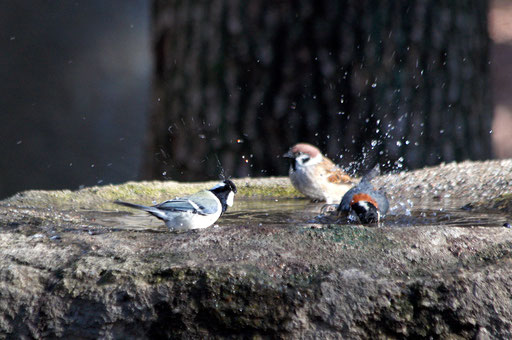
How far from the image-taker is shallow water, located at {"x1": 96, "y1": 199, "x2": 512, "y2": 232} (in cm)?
296

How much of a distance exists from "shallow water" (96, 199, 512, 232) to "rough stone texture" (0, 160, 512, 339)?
23.7 inches

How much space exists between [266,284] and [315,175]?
286cm

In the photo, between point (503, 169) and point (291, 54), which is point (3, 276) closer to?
point (503, 169)

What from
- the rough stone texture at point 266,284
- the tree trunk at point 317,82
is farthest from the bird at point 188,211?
the tree trunk at point 317,82

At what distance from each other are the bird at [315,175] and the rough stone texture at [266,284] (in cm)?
245

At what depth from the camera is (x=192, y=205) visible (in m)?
3.01

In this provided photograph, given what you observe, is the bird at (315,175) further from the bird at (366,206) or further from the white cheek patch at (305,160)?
the bird at (366,206)

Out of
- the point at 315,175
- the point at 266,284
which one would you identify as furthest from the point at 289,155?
the point at 266,284

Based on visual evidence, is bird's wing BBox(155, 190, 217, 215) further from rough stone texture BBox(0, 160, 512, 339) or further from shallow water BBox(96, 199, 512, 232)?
rough stone texture BBox(0, 160, 512, 339)

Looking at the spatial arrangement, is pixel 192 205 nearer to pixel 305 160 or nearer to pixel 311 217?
pixel 311 217

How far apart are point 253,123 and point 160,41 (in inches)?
47.4

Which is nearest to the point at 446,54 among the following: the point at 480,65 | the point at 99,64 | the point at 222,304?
the point at 480,65

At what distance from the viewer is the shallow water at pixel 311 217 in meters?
2.96

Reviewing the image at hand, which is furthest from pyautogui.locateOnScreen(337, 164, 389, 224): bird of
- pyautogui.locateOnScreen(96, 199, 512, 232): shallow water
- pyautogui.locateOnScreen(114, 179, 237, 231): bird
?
pyautogui.locateOnScreen(114, 179, 237, 231): bird
